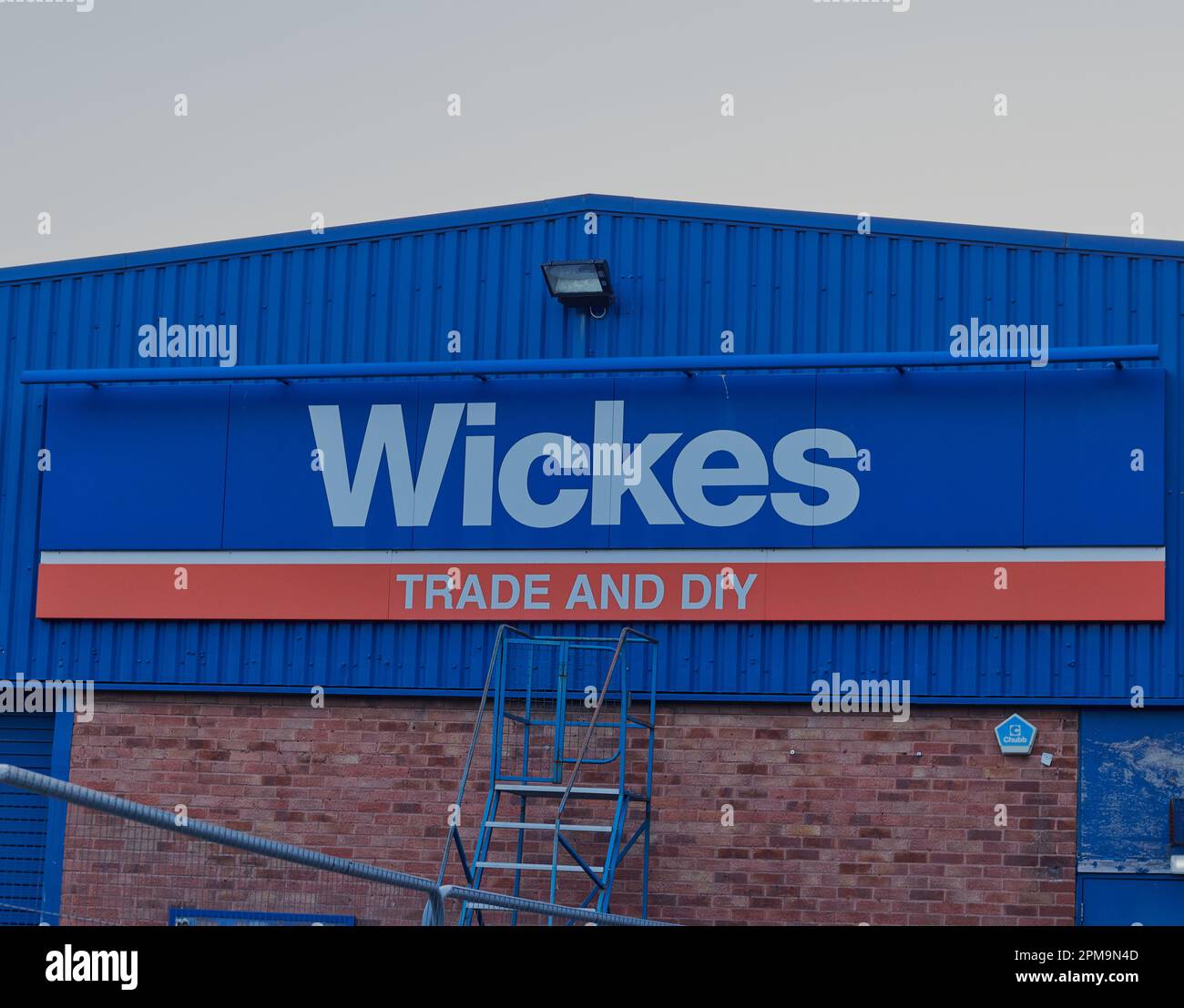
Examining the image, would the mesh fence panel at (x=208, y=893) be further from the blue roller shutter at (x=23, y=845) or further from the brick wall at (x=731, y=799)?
the blue roller shutter at (x=23, y=845)

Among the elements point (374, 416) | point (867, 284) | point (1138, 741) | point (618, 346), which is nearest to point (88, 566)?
point (374, 416)

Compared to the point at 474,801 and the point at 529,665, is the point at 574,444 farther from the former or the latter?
the point at 474,801

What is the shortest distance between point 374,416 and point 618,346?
2.36 metres

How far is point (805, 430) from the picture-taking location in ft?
46.0

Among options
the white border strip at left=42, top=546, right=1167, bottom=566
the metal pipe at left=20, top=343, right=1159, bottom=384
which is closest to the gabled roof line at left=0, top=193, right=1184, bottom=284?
the metal pipe at left=20, top=343, right=1159, bottom=384

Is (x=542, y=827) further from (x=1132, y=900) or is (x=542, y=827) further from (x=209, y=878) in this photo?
(x=1132, y=900)

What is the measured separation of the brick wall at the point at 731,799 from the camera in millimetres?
13062

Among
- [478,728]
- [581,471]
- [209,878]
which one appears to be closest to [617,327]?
[581,471]

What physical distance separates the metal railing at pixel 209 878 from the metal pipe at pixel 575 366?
4.41m

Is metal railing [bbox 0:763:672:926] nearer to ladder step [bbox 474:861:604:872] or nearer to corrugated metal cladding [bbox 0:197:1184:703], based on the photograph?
ladder step [bbox 474:861:604:872]

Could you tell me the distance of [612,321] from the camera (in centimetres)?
1473

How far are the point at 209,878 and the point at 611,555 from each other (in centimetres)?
501

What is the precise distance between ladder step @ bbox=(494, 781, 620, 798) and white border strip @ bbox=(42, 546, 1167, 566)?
2.11 meters
